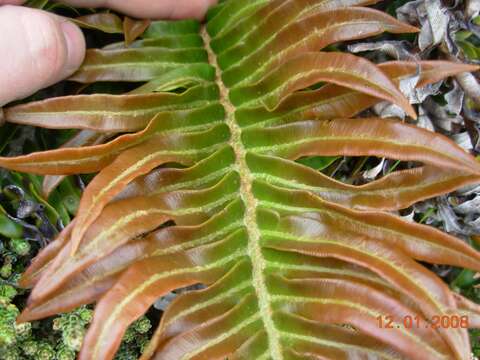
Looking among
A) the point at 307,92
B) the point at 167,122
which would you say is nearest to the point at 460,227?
the point at 307,92

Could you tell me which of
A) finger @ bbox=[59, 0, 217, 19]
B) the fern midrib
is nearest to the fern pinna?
the fern midrib

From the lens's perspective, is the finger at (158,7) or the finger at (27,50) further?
the finger at (158,7)

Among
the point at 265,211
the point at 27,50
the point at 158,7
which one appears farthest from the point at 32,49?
the point at 265,211

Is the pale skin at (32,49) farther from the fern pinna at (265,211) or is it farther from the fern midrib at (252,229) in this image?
the fern midrib at (252,229)

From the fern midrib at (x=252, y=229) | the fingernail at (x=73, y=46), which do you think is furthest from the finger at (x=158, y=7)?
the fern midrib at (x=252, y=229)

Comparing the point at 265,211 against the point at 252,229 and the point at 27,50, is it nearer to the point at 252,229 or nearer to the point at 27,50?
the point at 252,229

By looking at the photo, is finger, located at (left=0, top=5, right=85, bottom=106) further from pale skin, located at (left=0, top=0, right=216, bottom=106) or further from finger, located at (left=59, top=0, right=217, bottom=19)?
finger, located at (left=59, top=0, right=217, bottom=19)

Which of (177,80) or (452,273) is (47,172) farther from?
(452,273)
